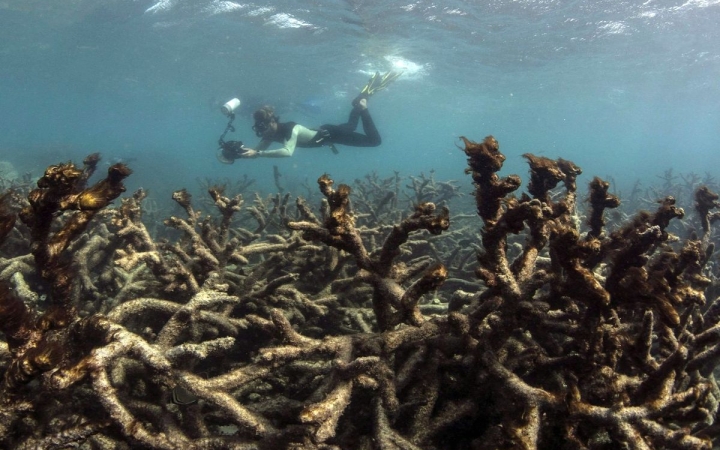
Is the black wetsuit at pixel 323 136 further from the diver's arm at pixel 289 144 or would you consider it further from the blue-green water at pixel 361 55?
the blue-green water at pixel 361 55

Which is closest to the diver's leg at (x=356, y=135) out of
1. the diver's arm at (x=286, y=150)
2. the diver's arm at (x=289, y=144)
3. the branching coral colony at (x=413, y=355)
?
the diver's arm at (x=289, y=144)

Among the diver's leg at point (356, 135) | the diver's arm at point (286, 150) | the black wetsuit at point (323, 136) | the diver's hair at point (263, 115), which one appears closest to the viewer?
the diver's arm at point (286, 150)

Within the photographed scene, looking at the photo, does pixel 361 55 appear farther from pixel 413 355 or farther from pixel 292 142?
pixel 413 355

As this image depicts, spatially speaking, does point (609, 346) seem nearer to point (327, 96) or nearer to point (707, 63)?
point (707, 63)

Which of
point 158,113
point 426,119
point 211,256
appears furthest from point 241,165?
point 211,256

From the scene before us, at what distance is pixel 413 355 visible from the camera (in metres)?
2.47

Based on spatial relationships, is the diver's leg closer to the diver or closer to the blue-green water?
the diver

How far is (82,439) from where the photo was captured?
1.89 m

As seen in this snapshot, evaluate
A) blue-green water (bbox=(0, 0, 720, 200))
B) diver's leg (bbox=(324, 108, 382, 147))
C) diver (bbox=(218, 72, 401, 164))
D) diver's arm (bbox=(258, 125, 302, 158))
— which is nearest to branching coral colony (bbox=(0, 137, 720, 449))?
diver's arm (bbox=(258, 125, 302, 158))

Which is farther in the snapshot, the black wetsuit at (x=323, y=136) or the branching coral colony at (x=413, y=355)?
the black wetsuit at (x=323, y=136)

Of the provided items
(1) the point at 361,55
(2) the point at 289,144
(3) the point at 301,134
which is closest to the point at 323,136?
(3) the point at 301,134

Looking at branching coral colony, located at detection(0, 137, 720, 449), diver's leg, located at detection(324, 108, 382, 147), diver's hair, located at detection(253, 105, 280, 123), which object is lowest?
diver's leg, located at detection(324, 108, 382, 147)

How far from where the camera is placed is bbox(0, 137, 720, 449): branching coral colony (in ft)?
6.10

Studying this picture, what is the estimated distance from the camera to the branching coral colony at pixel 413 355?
186cm
